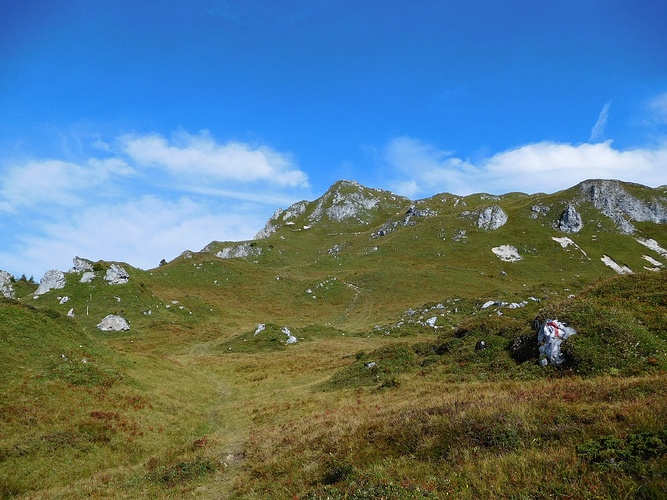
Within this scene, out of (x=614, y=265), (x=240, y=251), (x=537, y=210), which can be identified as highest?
(x=537, y=210)

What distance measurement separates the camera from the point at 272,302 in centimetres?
10419

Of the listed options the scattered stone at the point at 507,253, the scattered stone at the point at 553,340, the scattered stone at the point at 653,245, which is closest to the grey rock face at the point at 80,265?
the scattered stone at the point at 553,340

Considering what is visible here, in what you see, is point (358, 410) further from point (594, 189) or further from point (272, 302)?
point (594, 189)

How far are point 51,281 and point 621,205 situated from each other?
8309 inches

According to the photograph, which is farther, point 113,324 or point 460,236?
point 460,236

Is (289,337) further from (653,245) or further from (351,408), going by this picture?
(653,245)

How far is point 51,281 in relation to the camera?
8325 centimetres

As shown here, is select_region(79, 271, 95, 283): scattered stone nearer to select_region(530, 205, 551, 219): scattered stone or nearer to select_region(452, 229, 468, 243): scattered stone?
select_region(452, 229, 468, 243): scattered stone

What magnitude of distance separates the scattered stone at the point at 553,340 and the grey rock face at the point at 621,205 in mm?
167493

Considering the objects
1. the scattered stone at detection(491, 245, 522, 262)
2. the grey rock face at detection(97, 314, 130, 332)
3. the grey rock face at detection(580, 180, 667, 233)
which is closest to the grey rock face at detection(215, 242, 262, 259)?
the grey rock face at detection(97, 314, 130, 332)

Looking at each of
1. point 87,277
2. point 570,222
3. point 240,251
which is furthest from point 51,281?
point 570,222

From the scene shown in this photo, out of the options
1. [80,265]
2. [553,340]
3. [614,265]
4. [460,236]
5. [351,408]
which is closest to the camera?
[553,340]

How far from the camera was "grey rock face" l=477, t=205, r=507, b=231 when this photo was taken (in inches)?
6122

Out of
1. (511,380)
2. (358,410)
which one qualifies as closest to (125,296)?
(358,410)
